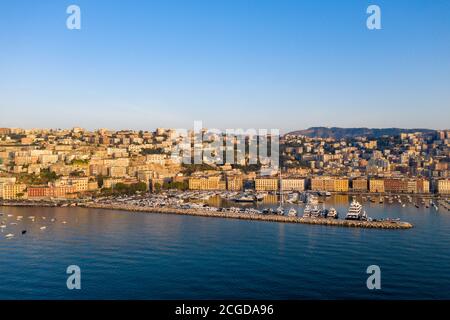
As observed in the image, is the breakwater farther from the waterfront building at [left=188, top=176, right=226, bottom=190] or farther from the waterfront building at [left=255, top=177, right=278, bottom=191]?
the waterfront building at [left=255, top=177, right=278, bottom=191]

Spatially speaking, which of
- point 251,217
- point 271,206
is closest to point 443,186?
point 271,206

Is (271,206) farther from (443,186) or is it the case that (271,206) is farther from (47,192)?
(443,186)

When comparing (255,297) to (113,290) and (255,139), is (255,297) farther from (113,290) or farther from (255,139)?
(255,139)

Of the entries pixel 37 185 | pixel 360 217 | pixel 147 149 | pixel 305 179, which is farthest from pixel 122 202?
pixel 147 149

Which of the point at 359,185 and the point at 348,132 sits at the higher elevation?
the point at 348,132

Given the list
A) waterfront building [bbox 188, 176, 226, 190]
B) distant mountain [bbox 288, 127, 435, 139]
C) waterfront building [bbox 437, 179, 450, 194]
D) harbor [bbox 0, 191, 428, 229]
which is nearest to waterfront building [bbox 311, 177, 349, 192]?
harbor [bbox 0, 191, 428, 229]

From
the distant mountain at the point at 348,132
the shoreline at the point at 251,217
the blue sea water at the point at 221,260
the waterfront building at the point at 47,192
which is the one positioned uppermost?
the distant mountain at the point at 348,132

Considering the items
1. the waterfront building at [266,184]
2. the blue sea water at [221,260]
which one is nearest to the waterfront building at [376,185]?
the waterfront building at [266,184]

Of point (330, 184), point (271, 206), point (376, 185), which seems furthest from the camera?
point (330, 184)

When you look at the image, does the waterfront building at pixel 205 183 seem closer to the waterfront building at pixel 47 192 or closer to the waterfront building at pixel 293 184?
the waterfront building at pixel 293 184
